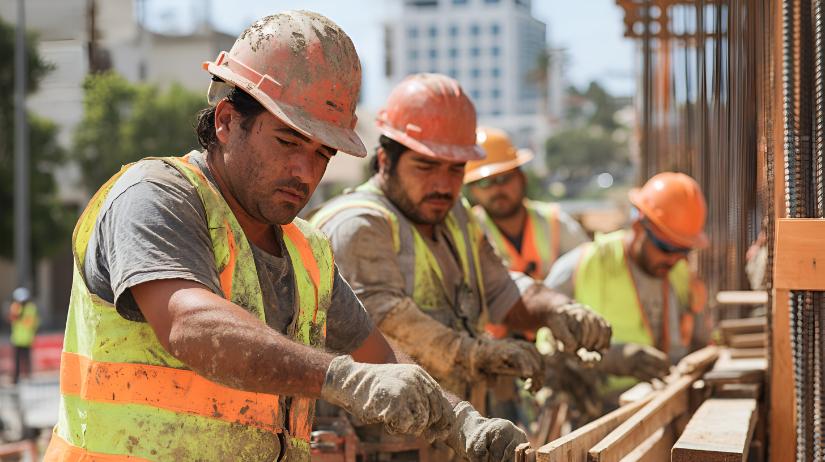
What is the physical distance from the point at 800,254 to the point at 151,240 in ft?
6.11

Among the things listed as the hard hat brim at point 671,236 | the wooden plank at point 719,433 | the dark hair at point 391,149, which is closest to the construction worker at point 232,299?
the wooden plank at point 719,433

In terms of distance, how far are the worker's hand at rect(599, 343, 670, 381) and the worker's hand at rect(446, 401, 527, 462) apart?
291 centimetres

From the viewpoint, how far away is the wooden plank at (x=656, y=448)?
3691mm

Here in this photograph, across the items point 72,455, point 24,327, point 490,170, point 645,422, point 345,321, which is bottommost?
point 24,327

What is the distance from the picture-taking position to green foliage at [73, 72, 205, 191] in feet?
111

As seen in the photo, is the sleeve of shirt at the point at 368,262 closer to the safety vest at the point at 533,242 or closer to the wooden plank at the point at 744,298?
the wooden plank at the point at 744,298

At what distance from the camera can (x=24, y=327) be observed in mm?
20000

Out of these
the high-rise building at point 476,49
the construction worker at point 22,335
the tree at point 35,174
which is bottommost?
the construction worker at point 22,335

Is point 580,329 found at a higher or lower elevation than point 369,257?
lower

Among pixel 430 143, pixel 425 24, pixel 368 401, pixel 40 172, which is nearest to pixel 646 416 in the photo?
pixel 430 143

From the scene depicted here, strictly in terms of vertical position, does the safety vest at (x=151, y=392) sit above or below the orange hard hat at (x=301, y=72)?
below

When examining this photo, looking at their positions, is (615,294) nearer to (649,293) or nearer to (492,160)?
(649,293)

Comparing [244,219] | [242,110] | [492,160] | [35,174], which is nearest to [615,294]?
[492,160]

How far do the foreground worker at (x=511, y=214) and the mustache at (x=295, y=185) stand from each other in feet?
15.4
